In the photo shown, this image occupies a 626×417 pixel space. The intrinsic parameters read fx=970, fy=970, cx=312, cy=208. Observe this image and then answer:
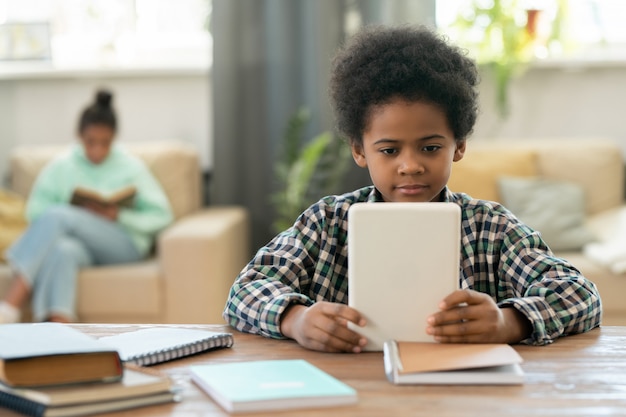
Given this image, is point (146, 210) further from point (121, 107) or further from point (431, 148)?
point (431, 148)

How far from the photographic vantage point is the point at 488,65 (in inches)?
165

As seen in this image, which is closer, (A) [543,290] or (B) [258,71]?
(A) [543,290]

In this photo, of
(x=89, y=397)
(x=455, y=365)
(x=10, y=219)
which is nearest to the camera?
(x=89, y=397)

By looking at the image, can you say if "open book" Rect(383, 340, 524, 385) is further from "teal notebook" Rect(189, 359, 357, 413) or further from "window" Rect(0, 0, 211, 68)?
"window" Rect(0, 0, 211, 68)

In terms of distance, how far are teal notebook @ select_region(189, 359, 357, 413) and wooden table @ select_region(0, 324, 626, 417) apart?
1cm

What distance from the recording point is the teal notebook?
1053mm

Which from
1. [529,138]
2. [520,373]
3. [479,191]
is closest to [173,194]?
[479,191]

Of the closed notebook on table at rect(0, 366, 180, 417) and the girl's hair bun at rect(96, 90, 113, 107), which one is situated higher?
the girl's hair bun at rect(96, 90, 113, 107)

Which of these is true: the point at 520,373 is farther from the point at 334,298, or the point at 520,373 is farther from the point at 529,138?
the point at 529,138

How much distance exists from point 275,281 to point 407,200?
25 cm

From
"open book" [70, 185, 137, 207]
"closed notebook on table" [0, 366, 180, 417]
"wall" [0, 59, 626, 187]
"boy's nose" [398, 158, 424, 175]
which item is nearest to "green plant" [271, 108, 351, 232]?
"wall" [0, 59, 626, 187]

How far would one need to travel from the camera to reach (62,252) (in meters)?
3.58

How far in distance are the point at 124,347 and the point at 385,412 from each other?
0.42 meters

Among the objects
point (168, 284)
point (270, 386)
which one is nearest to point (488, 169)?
point (168, 284)
